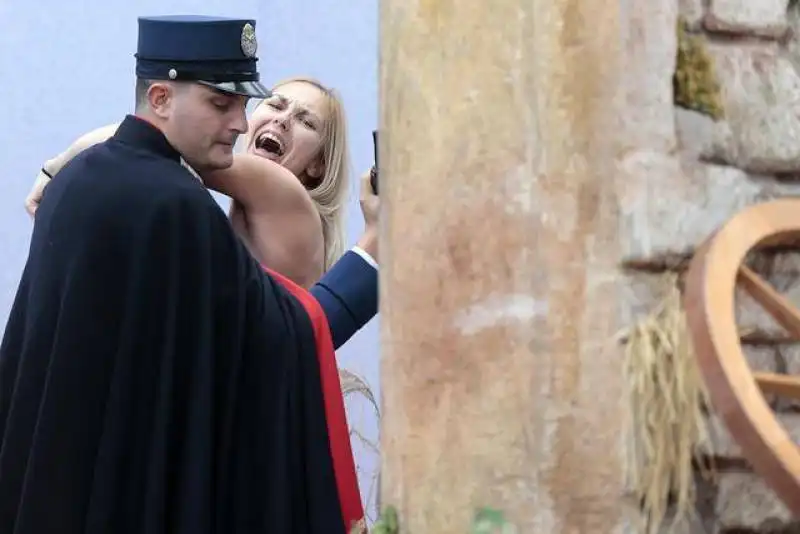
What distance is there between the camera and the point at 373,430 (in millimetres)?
3455

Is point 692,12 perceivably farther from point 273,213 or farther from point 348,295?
point 273,213

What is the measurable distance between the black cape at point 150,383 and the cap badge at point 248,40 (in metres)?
0.22

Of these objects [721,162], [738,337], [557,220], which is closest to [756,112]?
[721,162]

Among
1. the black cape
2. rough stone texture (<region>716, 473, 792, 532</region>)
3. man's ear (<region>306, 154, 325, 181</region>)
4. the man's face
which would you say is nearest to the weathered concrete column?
rough stone texture (<region>716, 473, 792, 532</region>)

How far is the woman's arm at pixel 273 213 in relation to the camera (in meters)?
2.14

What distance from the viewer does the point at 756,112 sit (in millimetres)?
1464

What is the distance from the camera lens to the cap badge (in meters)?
1.93

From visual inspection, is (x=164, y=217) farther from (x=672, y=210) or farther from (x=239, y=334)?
(x=672, y=210)

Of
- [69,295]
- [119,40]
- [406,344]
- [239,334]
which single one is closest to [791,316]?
[406,344]

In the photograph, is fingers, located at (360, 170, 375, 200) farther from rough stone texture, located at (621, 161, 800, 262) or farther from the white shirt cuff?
rough stone texture, located at (621, 161, 800, 262)

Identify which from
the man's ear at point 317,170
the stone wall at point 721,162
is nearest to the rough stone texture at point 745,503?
the stone wall at point 721,162

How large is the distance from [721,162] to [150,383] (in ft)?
2.39

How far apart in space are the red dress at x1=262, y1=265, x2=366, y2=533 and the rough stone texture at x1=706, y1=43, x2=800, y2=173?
632 millimetres

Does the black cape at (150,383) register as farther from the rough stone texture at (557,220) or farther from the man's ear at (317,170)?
the man's ear at (317,170)
